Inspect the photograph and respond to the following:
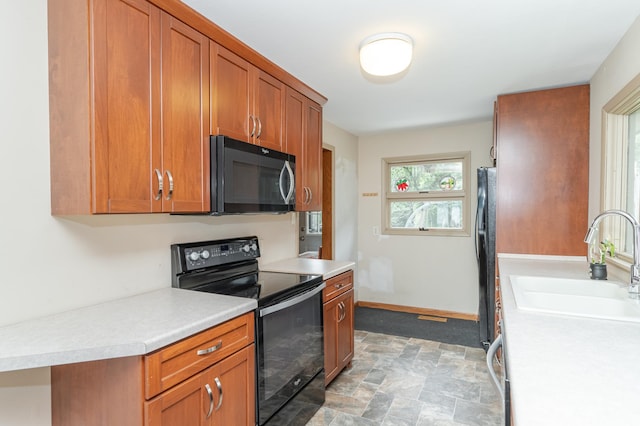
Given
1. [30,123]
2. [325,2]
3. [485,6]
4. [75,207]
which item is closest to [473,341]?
[485,6]

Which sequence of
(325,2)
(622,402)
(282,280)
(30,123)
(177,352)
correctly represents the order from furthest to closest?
(282,280), (325,2), (30,123), (177,352), (622,402)

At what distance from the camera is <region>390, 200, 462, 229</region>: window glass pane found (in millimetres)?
4242

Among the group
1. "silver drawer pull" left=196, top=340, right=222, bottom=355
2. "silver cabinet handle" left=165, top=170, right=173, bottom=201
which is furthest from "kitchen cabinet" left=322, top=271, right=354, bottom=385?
"silver cabinet handle" left=165, top=170, right=173, bottom=201

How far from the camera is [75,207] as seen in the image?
137cm

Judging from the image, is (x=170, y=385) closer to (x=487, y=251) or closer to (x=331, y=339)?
(x=331, y=339)

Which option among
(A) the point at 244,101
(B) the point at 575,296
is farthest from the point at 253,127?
(B) the point at 575,296

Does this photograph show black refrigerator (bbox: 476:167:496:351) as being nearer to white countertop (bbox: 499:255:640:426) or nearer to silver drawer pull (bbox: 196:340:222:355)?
white countertop (bbox: 499:255:640:426)

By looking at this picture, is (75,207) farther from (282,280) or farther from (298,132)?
(298,132)

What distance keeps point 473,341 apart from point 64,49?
12.3 ft

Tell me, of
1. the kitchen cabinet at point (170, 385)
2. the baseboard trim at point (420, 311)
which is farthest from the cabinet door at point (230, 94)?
the baseboard trim at point (420, 311)

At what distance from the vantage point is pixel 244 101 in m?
2.07

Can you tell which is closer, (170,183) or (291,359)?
(170,183)

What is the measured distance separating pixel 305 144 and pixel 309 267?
95 cm

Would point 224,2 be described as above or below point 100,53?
above
